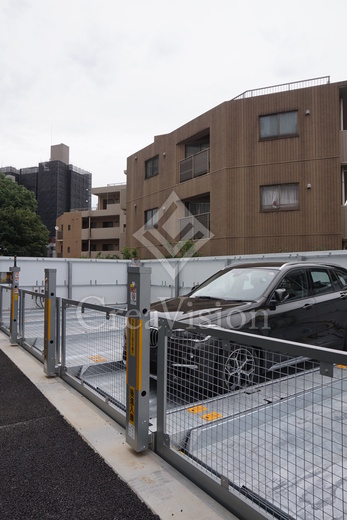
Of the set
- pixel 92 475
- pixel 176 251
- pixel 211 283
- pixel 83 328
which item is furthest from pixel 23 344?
pixel 176 251

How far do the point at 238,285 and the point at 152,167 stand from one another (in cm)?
1708

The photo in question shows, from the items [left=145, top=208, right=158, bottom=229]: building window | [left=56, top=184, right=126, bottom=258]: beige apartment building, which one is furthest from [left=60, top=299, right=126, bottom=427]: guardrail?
[left=56, top=184, right=126, bottom=258]: beige apartment building

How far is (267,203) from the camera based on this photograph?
15.1m

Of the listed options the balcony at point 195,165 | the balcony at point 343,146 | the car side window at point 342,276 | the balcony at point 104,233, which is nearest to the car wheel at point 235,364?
the car side window at point 342,276

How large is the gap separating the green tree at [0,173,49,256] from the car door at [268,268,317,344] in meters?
29.6

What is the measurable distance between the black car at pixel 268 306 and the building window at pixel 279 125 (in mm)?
10675

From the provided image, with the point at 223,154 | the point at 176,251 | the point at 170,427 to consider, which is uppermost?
the point at 223,154

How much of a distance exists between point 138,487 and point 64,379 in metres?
2.67

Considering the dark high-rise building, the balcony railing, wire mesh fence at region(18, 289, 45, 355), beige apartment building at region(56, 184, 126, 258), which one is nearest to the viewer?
wire mesh fence at region(18, 289, 45, 355)

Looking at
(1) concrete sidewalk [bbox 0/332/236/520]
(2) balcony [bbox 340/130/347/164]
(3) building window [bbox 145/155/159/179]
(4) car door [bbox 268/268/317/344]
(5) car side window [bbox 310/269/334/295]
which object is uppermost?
(3) building window [bbox 145/155/159/179]

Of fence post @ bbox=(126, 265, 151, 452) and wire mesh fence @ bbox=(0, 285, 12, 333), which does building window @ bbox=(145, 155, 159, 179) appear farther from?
fence post @ bbox=(126, 265, 151, 452)

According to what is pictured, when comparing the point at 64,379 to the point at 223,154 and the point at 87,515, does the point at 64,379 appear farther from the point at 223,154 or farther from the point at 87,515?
the point at 223,154

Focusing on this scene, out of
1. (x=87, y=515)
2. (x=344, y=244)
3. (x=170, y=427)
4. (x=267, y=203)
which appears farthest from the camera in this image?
(x=267, y=203)

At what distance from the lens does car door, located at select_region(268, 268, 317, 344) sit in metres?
4.39
